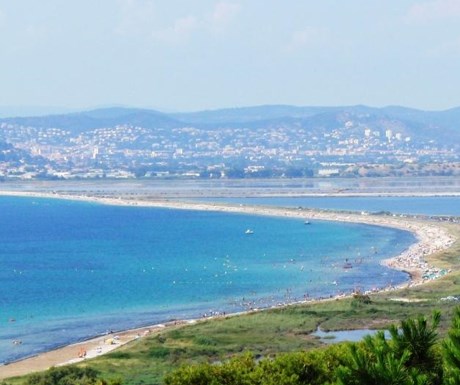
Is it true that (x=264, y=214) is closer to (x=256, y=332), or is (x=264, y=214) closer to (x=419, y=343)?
(x=256, y=332)

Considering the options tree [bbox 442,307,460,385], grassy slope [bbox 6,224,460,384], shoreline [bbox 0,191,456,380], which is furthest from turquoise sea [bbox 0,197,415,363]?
tree [bbox 442,307,460,385]

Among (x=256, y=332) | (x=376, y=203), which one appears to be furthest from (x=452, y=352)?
(x=376, y=203)

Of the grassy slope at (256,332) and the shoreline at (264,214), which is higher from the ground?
the grassy slope at (256,332)

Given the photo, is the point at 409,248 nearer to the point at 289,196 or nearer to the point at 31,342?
the point at 31,342

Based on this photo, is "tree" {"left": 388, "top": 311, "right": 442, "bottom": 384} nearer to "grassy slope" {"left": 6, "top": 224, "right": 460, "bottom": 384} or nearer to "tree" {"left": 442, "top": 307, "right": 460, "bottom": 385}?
"tree" {"left": 442, "top": 307, "right": 460, "bottom": 385}

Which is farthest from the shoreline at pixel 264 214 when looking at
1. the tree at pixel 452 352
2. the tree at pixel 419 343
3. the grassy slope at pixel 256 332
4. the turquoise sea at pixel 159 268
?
the tree at pixel 452 352

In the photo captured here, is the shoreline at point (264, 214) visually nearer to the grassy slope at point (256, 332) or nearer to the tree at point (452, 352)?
the grassy slope at point (256, 332)

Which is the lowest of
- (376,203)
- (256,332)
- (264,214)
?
(376,203)
